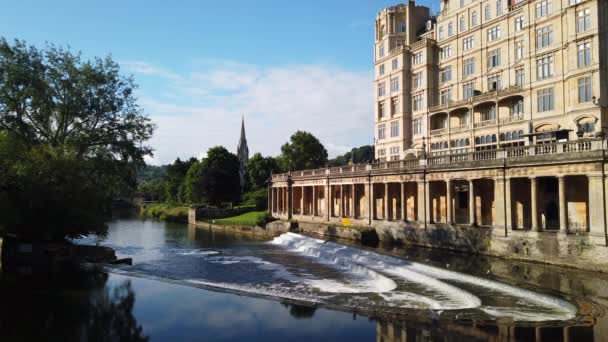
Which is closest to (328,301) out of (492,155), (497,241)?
(497,241)

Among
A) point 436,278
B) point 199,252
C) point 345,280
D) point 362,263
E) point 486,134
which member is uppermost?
point 486,134

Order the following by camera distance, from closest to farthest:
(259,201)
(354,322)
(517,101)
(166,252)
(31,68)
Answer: (354,322) → (31,68) → (166,252) → (517,101) → (259,201)

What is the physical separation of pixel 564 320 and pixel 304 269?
1586 centimetres

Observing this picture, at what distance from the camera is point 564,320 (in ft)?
52.0

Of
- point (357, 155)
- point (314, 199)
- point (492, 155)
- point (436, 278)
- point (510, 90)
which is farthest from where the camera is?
point (357, 155)

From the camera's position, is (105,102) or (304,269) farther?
(105,102)

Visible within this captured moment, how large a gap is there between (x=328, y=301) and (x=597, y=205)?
16.0m

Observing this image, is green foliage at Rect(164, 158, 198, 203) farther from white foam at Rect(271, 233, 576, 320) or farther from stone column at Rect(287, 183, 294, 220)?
white foam at Rect(271, 233, 576, 320)

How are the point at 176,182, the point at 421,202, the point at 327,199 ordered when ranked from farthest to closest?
the point at 176,182
the point at 327,199
the point at 421,202

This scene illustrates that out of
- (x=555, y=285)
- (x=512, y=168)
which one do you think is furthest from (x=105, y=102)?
(x=555, y=285)

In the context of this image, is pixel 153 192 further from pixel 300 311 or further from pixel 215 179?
pixel 300 311

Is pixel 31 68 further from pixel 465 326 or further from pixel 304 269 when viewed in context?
pixel 465 326

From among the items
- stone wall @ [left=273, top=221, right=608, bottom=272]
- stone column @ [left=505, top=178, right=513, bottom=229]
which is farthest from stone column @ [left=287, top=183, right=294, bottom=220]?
stone column @ [left=505, top=178, right=513, bottom=229]

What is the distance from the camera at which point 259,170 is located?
90.7m
